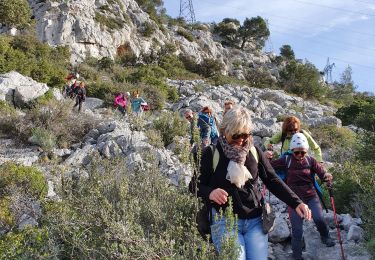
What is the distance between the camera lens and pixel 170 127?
987 centimetres

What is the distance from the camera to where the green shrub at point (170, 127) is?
31.8ft

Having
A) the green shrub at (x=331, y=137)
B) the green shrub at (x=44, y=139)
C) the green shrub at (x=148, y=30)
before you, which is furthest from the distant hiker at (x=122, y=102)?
the green shrub at (x=148, y=30)

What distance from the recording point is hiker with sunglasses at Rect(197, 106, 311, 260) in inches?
106

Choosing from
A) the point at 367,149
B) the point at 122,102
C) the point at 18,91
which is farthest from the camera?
the point at 122,102

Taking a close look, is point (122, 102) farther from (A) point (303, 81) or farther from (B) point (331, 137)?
(A) point (303, 81)

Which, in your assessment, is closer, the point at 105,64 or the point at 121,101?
the point at 121,101

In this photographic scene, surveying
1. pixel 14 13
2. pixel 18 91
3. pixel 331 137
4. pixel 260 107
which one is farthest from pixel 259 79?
pixel 18 91

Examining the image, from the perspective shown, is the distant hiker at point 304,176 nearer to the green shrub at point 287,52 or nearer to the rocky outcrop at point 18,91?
the rocky outcrop at point 18,91

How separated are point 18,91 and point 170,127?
5.47 metres

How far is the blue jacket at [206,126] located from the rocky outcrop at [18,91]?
6867 millimetres

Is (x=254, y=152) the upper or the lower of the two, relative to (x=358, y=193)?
upper

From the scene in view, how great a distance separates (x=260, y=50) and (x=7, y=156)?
53.2 metres

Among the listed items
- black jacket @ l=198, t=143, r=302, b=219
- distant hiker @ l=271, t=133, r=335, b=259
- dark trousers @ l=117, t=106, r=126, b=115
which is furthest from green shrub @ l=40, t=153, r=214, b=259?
dark trousers @ l=117, t=106, r=126, b=115

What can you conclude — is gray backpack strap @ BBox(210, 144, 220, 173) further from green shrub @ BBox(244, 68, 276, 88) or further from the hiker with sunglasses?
green shrub @ BBox(244, 68, 276, 88)
